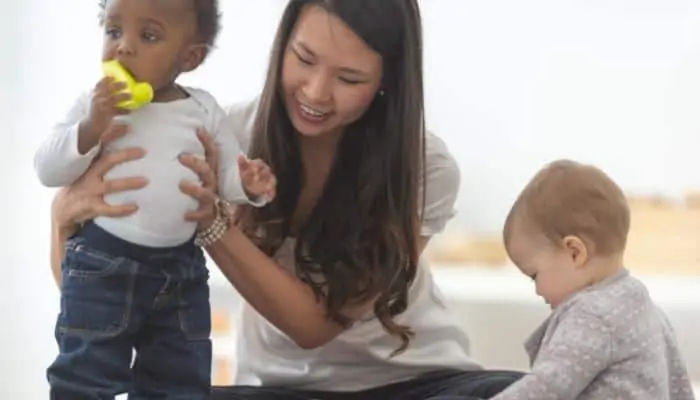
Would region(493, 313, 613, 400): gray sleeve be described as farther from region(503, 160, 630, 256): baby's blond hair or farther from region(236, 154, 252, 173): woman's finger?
Answer: region(236, 154, 252, 173): woman's finger

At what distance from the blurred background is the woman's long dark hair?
0.41 meters

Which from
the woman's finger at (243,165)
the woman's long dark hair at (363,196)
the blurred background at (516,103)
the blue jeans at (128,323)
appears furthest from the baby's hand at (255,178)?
the blurred background at (516,103)

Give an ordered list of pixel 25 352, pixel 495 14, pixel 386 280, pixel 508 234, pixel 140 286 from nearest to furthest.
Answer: pixel 140 286
pixel 508 234
pixel 386 280
pixel 495 14
pixel 25 352

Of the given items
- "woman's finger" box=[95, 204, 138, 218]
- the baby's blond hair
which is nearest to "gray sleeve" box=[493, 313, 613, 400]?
the baby's blond hair

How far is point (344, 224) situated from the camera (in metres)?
1.65

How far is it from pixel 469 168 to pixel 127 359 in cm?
91

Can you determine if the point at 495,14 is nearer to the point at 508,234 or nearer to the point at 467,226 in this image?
the point at 467,226

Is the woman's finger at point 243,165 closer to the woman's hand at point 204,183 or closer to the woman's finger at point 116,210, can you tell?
the woman's hand at point 204,183

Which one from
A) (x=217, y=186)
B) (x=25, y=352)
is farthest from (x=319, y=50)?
(x=25, y=352)

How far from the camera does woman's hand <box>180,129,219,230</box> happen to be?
1338mm

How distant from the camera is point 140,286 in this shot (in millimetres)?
1327

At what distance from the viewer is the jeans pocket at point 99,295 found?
1.31 metres

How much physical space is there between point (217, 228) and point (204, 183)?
0.34 feet

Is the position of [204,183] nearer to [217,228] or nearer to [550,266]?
[217,228]
